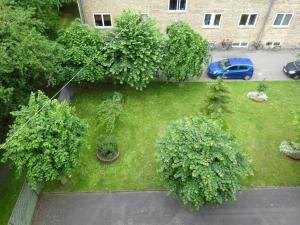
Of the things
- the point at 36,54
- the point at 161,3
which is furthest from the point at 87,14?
the point at 36,54

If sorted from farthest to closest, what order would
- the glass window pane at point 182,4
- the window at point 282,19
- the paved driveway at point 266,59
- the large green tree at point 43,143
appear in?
1. the window at point 282,19
2. the paved driveway at point 266,59
3. the glass window pane at point 182,4
4. the large green tree at point 43,143

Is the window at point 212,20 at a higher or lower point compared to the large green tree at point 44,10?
lower

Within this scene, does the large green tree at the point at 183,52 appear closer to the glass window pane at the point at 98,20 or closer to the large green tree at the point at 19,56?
the large green tree at the point at 19,56

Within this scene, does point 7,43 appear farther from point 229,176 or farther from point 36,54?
point 229,176

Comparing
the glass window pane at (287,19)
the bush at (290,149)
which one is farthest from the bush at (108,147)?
the glass window pane at (287,19)

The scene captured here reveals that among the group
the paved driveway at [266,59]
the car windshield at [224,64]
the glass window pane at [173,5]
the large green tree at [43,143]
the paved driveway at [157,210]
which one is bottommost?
the paved driveway at [157,210]

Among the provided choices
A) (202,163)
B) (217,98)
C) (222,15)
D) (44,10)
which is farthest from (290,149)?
(44,10)

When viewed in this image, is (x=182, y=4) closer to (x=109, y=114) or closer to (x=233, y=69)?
(x=233, y=69)
